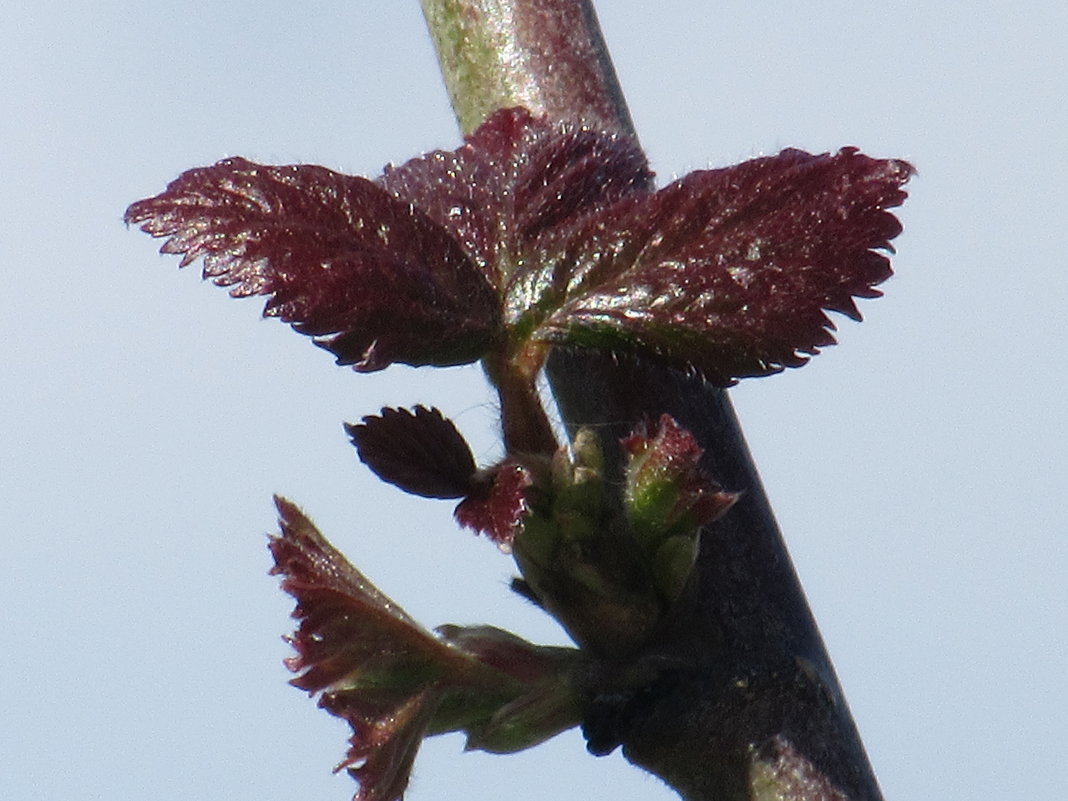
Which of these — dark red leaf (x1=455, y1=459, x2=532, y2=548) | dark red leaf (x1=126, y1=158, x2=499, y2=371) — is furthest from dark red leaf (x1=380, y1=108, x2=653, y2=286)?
dark red leaf (x1=455, y1=459, x2=532, y2=548)

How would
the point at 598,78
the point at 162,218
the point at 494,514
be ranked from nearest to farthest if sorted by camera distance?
the point at 494,514 < the point at 162,218 < the point at 598,78

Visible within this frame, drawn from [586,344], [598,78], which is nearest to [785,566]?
[586,344]

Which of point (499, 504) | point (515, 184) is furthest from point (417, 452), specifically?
point (515, 184)

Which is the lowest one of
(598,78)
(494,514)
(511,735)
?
(511,735)

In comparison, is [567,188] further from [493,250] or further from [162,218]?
[162,218]

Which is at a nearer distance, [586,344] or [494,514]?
[494,514]

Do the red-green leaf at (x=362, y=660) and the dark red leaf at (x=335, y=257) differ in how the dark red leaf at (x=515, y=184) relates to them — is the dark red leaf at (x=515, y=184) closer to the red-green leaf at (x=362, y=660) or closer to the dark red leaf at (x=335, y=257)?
the dark red leaf at (x=335, y=257)
